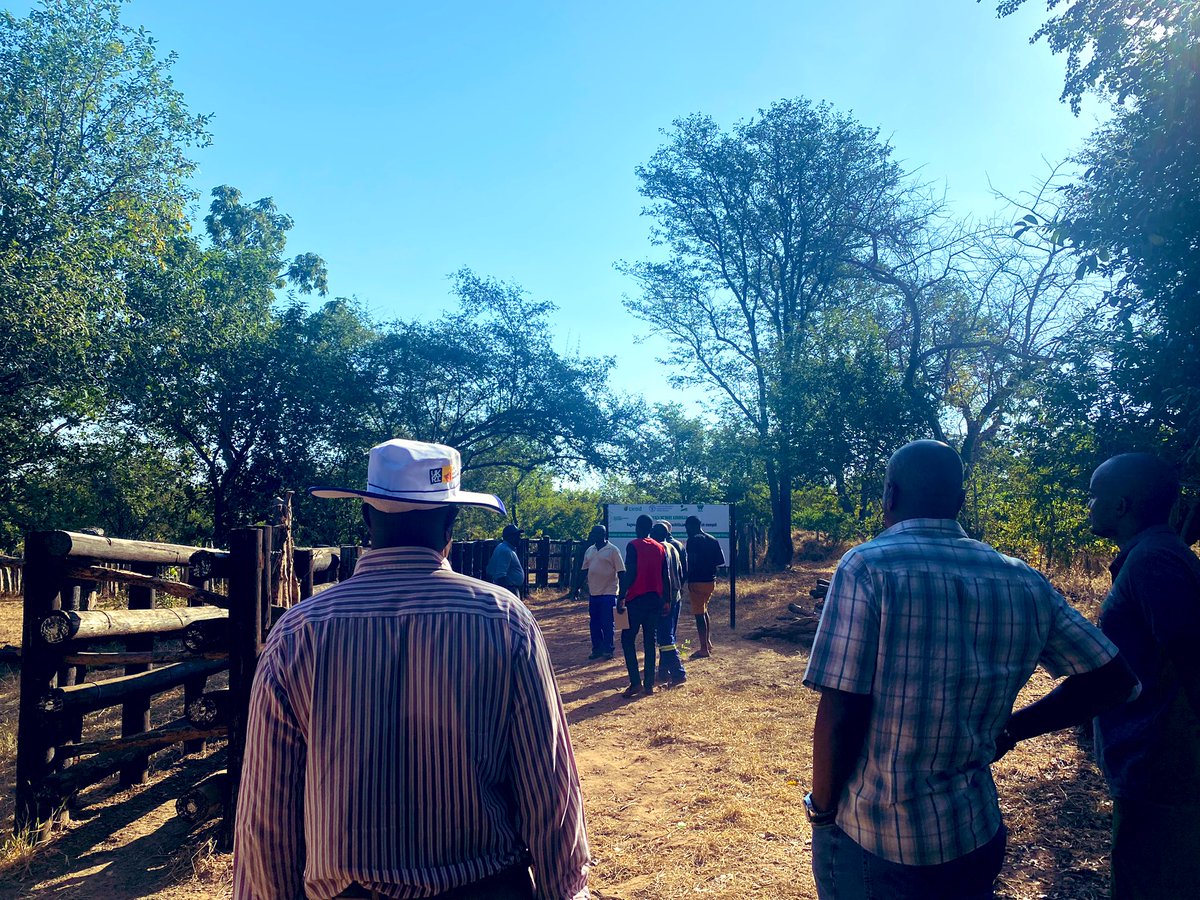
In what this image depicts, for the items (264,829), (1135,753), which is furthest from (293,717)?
(1135,753)

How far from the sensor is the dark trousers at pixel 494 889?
5.99 ft

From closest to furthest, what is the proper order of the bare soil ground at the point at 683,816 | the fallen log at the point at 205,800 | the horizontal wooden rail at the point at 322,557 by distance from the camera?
the bare soil ground at the point at 683,816 → the fallen log at the point at 205,800 → the horizontal wooden rail at the point at 322,557

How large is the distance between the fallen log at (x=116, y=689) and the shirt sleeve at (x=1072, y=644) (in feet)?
19.4

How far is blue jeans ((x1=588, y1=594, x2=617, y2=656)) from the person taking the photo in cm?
1198

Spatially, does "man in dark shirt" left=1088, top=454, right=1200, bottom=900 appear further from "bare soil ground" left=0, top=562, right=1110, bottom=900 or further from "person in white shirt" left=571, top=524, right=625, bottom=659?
"person in white shirt" left=571, top=524, right=625, bottom=659

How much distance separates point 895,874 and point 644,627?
7.39m

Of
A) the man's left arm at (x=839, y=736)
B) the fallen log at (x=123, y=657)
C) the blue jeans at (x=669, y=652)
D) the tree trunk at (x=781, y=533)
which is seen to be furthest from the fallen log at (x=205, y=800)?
the tree trunk at (x=781, y=533)

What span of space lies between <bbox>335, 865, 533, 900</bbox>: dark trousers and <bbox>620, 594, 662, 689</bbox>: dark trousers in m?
7.44

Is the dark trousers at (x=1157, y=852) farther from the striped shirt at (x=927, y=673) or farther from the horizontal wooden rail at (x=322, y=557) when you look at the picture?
the horizontal wooden rail at (x=322, y=557)

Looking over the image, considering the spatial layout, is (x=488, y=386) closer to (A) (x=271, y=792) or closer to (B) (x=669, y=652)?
(B) (x=669, y=652)

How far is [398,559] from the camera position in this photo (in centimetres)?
204

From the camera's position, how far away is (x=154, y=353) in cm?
2000

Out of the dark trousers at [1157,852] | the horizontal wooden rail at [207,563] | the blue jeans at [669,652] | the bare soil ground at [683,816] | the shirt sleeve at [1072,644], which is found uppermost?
the horizontal wooden rail at [207,563]

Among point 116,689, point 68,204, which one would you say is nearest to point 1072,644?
point 116,689
